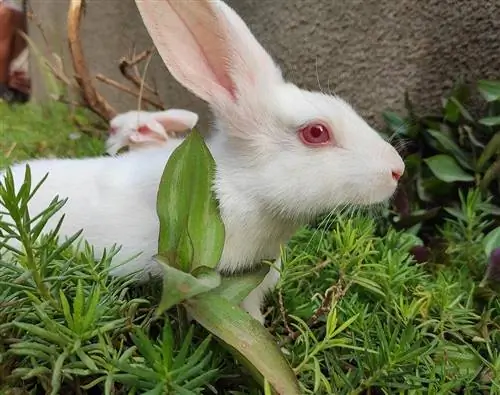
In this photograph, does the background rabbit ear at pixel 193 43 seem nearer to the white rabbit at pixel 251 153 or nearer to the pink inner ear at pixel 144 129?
the white rabbit at pixel 251 153

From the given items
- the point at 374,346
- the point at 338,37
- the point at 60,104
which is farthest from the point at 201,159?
the point at 60,104

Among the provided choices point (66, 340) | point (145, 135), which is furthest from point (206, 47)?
point (145, 135)

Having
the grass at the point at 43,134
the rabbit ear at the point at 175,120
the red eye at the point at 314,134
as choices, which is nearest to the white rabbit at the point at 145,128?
the rabbit ear at the point at 175,120

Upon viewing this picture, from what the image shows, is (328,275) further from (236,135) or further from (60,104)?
(60,104)

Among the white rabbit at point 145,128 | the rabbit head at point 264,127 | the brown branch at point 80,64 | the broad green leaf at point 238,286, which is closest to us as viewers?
the broad green leaf at point 238,286

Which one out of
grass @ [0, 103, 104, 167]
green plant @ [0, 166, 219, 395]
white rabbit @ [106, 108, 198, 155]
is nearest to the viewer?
green plant @ [0, 166, 219, 395]

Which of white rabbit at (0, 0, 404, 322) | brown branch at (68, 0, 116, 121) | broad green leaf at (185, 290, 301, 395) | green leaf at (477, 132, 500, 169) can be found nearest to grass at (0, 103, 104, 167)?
brown branch at (68, 0, 116, 121)

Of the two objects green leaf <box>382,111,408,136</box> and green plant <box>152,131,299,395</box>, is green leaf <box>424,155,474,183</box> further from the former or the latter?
green plant <box>152,131,299,395</box>
